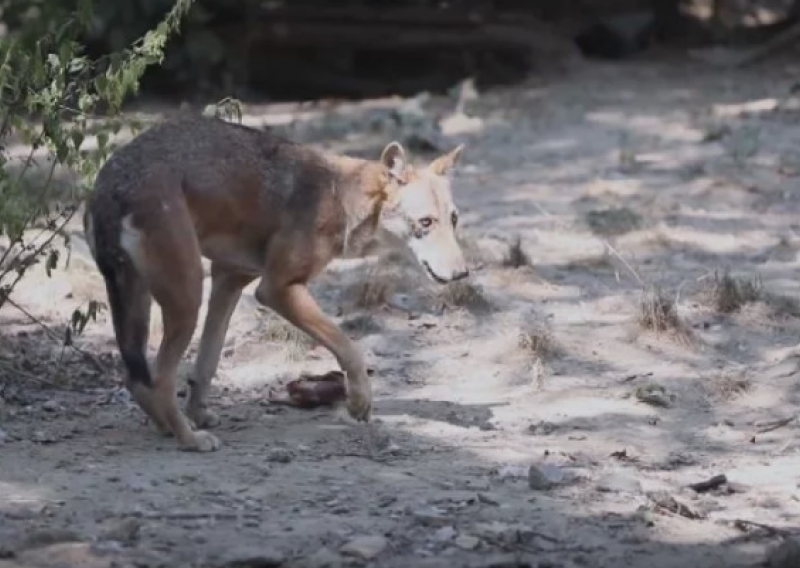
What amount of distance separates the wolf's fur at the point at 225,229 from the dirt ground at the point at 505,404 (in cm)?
36

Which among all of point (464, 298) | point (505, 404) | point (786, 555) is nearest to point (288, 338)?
point (464, 298)

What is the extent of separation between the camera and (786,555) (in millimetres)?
5973

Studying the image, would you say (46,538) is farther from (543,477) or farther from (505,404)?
(505,404)

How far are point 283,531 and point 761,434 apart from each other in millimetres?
2647

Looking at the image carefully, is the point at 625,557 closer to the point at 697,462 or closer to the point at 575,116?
the point at 697,462

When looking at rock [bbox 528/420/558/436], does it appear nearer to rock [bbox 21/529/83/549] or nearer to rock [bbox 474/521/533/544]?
rock [bbox 474/521/533/544]

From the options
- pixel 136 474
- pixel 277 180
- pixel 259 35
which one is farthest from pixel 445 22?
pixel 136 474

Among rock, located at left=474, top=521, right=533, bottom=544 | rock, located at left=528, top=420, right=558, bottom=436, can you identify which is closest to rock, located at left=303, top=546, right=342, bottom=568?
rock, located at left=474, top=521, right=533, bottom=544

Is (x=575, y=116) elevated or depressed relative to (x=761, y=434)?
elevated

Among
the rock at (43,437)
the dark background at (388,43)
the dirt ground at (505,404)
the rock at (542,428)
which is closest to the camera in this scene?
the dirt ground at (505,404)

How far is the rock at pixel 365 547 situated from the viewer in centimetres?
605

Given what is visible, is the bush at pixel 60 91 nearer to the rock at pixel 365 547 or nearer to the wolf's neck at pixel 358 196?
the wolf's neck at pixel 358 196

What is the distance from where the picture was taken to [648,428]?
8.04 m

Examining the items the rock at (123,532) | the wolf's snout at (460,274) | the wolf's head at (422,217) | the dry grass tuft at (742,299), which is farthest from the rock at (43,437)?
the dry grass tuft at (742,299)
